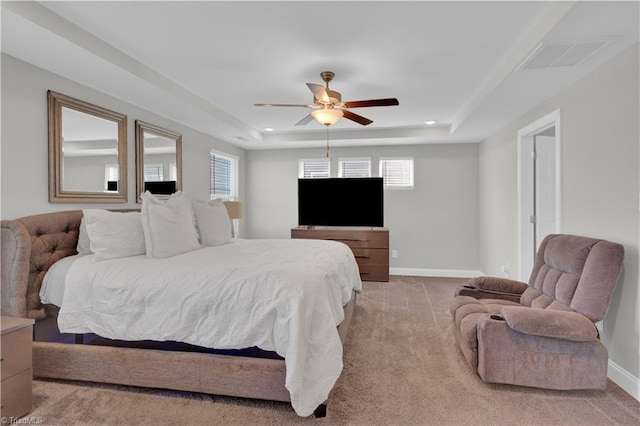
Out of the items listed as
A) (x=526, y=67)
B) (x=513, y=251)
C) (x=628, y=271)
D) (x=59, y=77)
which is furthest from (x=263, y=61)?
(x=513, y=251)

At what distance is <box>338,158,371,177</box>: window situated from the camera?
6.37 meters

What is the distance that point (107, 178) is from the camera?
3.38m

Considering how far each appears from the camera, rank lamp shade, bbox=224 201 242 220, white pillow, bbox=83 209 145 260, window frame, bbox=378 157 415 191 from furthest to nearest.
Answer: window frame, bbox=378 157 415 191, lamp shade, bbox=224 201 242 220, white pillow, bbox=83 209 145 260

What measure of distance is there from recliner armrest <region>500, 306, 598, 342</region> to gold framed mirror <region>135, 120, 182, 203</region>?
11.8 feet

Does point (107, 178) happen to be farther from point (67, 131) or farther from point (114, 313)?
point (114, 313)

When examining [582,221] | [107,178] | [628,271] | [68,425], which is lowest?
[68,425]

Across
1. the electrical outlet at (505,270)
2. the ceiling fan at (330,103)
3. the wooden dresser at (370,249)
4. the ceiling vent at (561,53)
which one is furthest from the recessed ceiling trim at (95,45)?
the electrical outlet at (505,270)

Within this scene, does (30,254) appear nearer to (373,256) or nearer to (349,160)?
(373,256)

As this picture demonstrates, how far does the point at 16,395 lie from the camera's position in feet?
6.65

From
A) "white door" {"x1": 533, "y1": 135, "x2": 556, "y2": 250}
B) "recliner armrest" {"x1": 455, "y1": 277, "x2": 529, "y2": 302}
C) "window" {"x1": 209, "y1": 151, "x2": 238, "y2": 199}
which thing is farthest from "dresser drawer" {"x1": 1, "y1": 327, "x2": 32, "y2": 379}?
"white door" {"x1": 533, "y1": 135, "x2": 556, "y2": 250}

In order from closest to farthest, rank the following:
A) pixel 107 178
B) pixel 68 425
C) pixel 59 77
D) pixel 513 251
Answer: pixel 68 425 < pixel 59 77 < pixel 107 178 < pixel 513 251

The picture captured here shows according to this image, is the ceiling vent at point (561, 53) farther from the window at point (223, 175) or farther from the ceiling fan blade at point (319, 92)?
the window at point (223, 175)

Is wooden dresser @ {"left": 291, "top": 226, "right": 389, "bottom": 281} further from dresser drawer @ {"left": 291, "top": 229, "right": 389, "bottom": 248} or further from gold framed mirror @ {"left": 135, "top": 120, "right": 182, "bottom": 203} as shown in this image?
gold framed mirror @ {"left": 135, "top": 120, "right": 182, "bottom": 203}

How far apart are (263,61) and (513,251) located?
12.1ft
